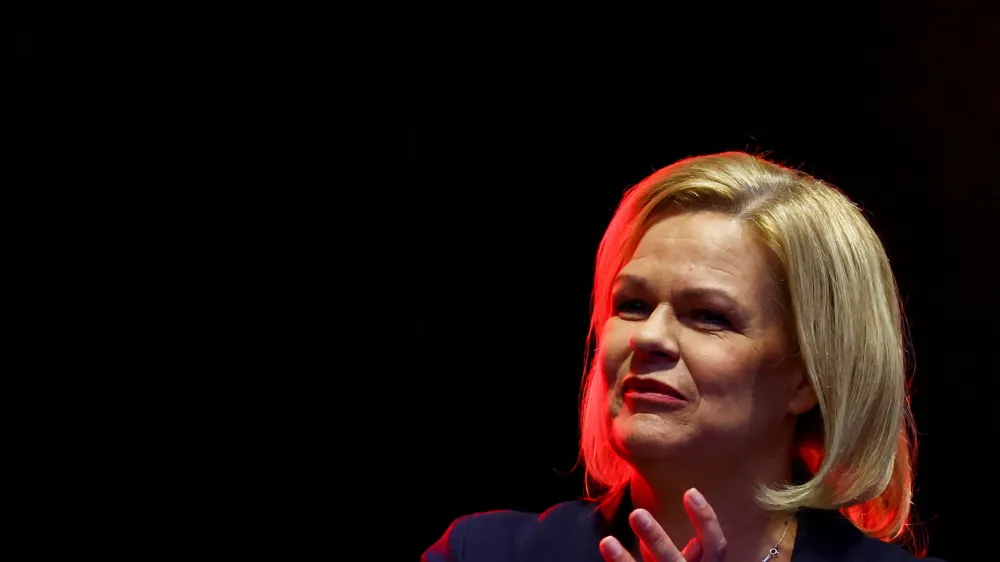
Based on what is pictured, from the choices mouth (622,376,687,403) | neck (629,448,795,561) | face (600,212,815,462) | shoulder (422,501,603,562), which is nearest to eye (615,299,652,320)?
face (600,212,815,462)

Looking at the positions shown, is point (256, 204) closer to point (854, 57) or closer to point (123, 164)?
point (123, 164)

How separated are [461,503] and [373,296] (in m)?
0.51

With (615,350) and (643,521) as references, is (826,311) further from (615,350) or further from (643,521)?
(643,521)

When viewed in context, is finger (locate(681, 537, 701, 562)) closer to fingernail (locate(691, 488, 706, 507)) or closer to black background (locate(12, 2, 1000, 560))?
fingernail (locate(691, 488, 706, 507))

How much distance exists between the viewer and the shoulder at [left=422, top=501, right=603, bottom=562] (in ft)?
6.31

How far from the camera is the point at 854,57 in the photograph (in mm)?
2482

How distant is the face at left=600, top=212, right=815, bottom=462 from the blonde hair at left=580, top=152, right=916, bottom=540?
1.5 inches

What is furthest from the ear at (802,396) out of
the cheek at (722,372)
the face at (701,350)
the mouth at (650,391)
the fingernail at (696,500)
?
the fingernail at (696,500)

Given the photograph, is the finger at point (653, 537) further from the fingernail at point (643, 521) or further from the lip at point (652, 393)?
the lip at point (652, 393)

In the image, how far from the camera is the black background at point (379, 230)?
91.7 inches

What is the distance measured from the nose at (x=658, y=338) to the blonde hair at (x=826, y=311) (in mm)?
117

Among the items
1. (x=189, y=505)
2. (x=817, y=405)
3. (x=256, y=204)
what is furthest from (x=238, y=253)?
A: (x=817, y=405)

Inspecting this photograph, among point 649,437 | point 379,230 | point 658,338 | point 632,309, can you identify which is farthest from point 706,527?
point 379,230

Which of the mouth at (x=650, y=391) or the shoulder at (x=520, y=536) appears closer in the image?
the mouth at (x=650, y=391)
